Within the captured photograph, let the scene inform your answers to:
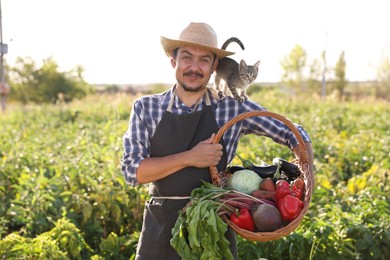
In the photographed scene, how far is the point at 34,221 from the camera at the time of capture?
13.1ft

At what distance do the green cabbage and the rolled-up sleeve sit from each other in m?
0.44

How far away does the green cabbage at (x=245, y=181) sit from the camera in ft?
7.78

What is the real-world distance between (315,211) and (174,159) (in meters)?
2.14

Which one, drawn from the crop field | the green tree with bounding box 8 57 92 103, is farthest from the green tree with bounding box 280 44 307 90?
the crop field

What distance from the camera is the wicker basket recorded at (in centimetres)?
216

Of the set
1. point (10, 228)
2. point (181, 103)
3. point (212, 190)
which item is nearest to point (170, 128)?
point (181, 103)

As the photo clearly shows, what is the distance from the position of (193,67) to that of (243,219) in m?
0.79

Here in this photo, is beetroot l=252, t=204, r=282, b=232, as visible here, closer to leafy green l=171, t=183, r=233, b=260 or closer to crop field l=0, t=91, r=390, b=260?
leafy green l=171, t=183, r=233, b=260

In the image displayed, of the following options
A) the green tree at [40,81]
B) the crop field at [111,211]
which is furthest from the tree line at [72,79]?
the crop field at [111,211]

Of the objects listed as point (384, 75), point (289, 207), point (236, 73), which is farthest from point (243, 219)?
point (384, 75)

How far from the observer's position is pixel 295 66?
27.7 metres

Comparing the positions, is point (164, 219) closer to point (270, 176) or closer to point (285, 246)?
point (270, 176)

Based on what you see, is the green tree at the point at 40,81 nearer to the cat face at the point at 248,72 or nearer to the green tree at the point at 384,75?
the green tree at the point at 384,75

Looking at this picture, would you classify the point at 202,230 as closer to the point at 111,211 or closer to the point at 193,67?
the point at 193,67
